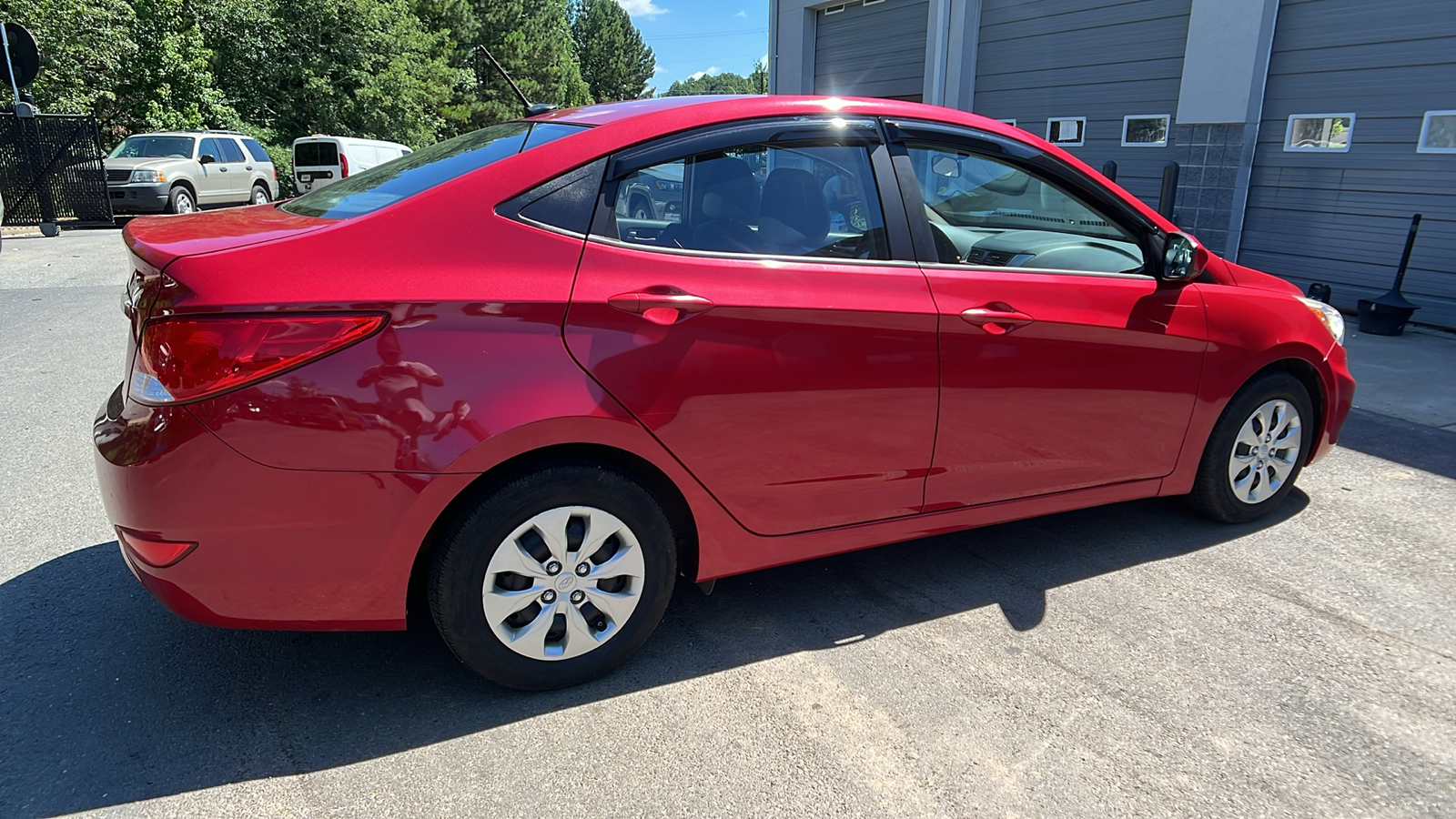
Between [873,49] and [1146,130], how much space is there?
20.4 ft

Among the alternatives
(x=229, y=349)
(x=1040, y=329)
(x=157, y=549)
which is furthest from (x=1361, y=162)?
(x=157, y=549)

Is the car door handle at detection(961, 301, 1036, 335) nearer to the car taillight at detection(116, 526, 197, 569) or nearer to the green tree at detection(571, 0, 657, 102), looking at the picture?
the car taillight at detection(116, 526, 197, 569)

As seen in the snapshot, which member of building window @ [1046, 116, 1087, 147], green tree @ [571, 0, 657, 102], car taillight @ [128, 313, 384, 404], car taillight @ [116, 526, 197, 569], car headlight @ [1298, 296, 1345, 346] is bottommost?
car taillight @ [116, 526, 197, 569]

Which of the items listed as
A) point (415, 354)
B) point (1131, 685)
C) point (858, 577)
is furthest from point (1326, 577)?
point (415, 354)

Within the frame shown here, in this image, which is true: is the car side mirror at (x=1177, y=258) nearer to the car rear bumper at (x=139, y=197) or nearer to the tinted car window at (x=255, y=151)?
the car rear bumper at (x=139, y=197)

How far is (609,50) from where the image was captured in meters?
76.5

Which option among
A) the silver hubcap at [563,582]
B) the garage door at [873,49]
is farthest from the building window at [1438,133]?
the silver hubcap at [563,582]

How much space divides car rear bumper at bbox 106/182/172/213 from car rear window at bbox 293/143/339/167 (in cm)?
459

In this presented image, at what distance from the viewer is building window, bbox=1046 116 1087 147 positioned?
1176 centimetres

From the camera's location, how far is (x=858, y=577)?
11.5 ft

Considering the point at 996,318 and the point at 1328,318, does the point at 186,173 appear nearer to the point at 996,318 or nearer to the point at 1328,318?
the point at 996,318

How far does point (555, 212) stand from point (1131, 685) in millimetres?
2249

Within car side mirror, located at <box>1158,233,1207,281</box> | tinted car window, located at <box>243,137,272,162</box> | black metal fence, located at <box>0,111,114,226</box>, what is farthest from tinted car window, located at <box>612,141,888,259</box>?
tinted car window, located at <box>243,137,272,162</box>

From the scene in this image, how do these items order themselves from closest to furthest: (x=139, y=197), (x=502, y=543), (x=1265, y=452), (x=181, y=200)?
1. (x=502, y=543)
2. (x=1265, y=452)
3. (x=139, y=197)
4. (x=181, y=200)
